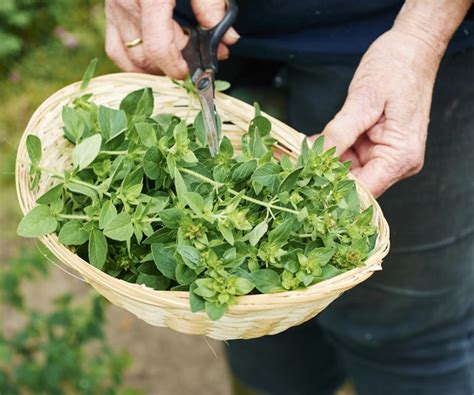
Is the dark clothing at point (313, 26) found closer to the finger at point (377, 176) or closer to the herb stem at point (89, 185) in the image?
the finger at point (377, 176)

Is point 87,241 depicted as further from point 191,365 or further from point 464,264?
point 191,365

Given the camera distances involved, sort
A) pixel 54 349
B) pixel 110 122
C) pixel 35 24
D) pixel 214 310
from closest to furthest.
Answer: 1. pixel 214 310
2. pixel 110 122
3. pixel 54 349
4. pixel 35 24

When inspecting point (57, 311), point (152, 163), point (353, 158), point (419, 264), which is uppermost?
point (152, 163)

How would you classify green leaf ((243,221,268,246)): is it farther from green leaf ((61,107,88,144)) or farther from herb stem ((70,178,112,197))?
green leaf ((61,107,88,144))

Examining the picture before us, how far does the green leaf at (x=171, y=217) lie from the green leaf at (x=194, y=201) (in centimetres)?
1

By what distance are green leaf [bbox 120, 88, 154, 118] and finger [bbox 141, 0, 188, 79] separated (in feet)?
0.24

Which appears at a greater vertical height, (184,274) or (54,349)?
(184,274)

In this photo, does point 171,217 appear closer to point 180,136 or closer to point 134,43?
point 180,136

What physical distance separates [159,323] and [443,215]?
632 mm

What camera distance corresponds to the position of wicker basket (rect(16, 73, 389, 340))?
849 millimetres

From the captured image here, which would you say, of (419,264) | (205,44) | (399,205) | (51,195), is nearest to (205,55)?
(205,44)

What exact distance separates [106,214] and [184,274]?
118 millimetres

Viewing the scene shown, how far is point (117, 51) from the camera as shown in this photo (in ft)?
4.09

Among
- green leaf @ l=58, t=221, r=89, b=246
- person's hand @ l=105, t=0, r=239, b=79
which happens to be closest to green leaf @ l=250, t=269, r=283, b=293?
green leaf @ l=58, t=221, r=89, b=246
